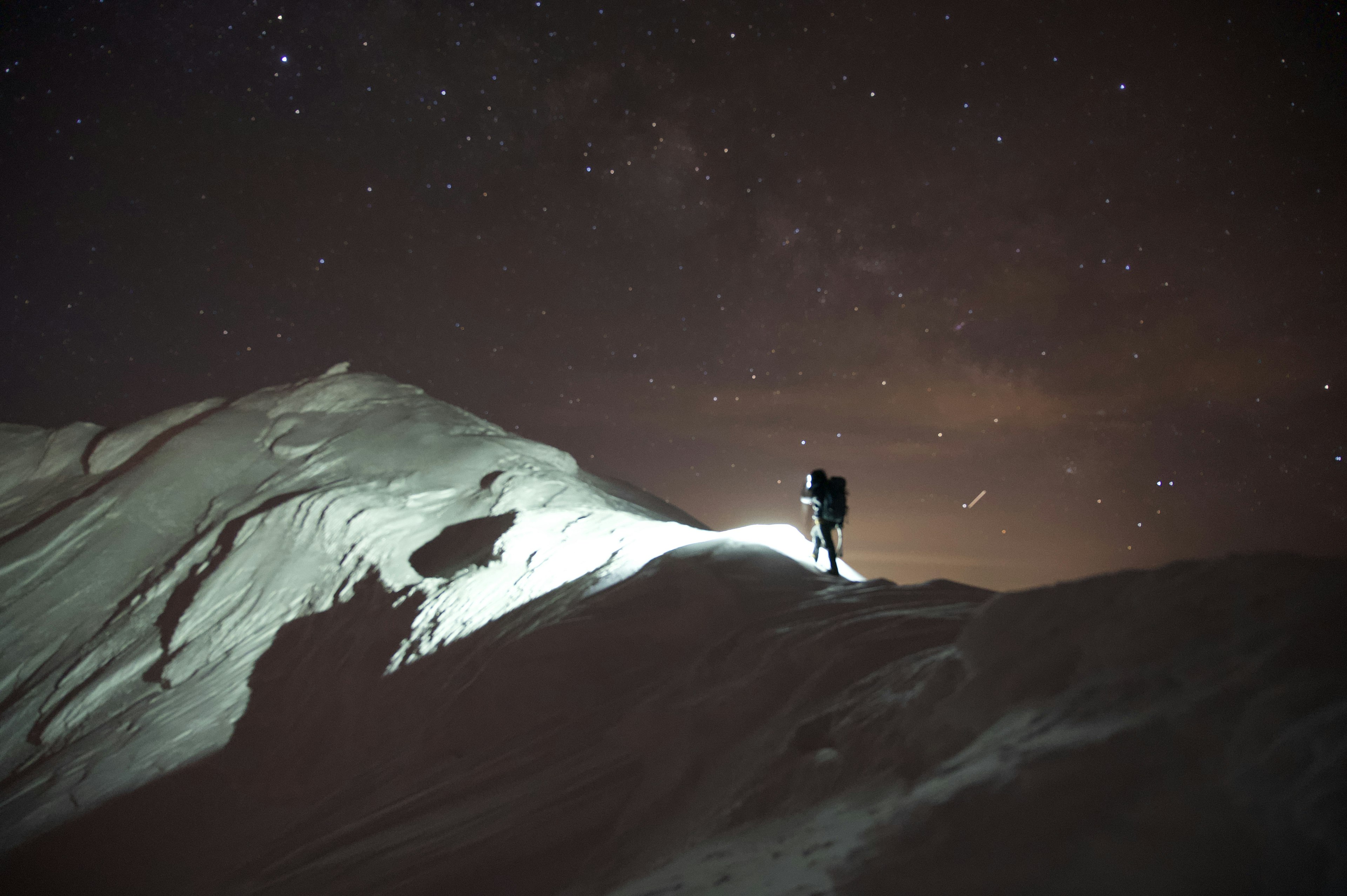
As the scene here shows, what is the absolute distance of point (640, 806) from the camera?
5.90 meters

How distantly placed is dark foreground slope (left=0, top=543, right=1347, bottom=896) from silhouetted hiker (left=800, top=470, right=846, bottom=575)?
1.02 metres

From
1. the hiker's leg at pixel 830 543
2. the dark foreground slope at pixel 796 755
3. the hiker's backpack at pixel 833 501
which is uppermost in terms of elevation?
the hiker's backpack at pixel 833 501

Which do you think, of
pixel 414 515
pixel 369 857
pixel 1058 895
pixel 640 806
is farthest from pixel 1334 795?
pixel 414 515

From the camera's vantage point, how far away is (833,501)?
436 inches

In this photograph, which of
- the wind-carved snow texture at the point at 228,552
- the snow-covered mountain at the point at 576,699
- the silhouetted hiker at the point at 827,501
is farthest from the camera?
the wind-carved snow texture at the point at 228,552

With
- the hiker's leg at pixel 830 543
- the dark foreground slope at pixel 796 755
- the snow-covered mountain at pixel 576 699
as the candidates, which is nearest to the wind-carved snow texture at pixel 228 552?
the snow-covered mountain at pixel 576 699

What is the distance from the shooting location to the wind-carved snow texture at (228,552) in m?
13.2

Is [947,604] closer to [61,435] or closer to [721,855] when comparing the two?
[721,855]

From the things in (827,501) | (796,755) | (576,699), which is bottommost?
(576,699)

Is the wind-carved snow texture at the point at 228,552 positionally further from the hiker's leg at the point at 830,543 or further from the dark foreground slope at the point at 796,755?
the hiker's leg at the point at 830,543

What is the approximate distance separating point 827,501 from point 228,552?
1636cm

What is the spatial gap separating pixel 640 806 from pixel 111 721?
15200mm

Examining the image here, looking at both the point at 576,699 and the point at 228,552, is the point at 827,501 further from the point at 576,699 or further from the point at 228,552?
the point at 228,552

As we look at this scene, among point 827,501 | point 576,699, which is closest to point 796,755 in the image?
point 576,699
